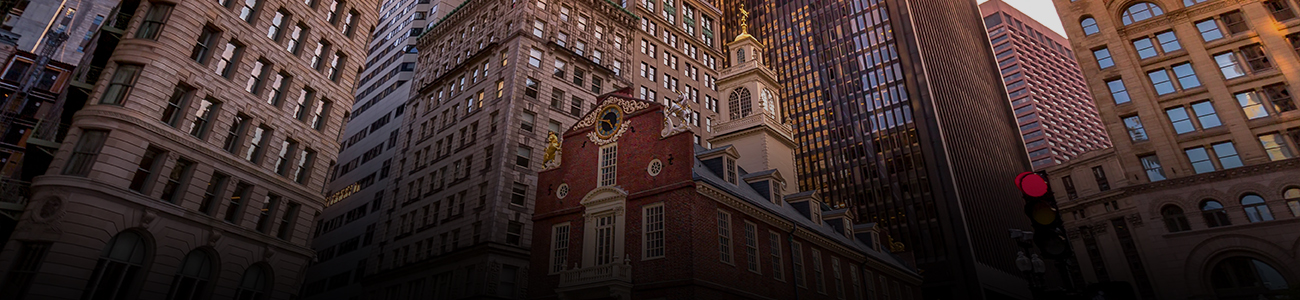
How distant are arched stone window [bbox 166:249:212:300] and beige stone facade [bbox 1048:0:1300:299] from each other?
5317 cm

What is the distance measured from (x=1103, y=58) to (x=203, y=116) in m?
56.9

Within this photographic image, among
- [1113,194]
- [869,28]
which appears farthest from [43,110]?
[1113,194]

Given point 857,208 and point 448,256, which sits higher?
point 857,208

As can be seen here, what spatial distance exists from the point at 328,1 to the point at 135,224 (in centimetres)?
1742

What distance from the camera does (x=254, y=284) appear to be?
31484mm

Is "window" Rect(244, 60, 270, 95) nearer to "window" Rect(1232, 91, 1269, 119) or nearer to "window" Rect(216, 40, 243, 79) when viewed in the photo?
"window" Rect(216, 40, 243, 79)

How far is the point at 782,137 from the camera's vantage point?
4906 cm

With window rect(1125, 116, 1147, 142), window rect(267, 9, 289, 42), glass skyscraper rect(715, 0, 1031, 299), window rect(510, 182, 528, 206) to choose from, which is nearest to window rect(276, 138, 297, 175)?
window rect(267, 9, 289, 42)

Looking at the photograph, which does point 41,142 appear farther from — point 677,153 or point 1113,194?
point 1113,194

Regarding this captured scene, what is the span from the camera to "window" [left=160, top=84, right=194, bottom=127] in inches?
1112

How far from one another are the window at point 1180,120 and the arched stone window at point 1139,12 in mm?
7597

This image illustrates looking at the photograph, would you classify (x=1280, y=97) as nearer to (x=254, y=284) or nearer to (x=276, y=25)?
(x=276, y=25)

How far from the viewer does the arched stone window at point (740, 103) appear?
50.9 meters

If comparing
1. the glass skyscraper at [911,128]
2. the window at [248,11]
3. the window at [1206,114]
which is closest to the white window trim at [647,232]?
the window at [248,11]
